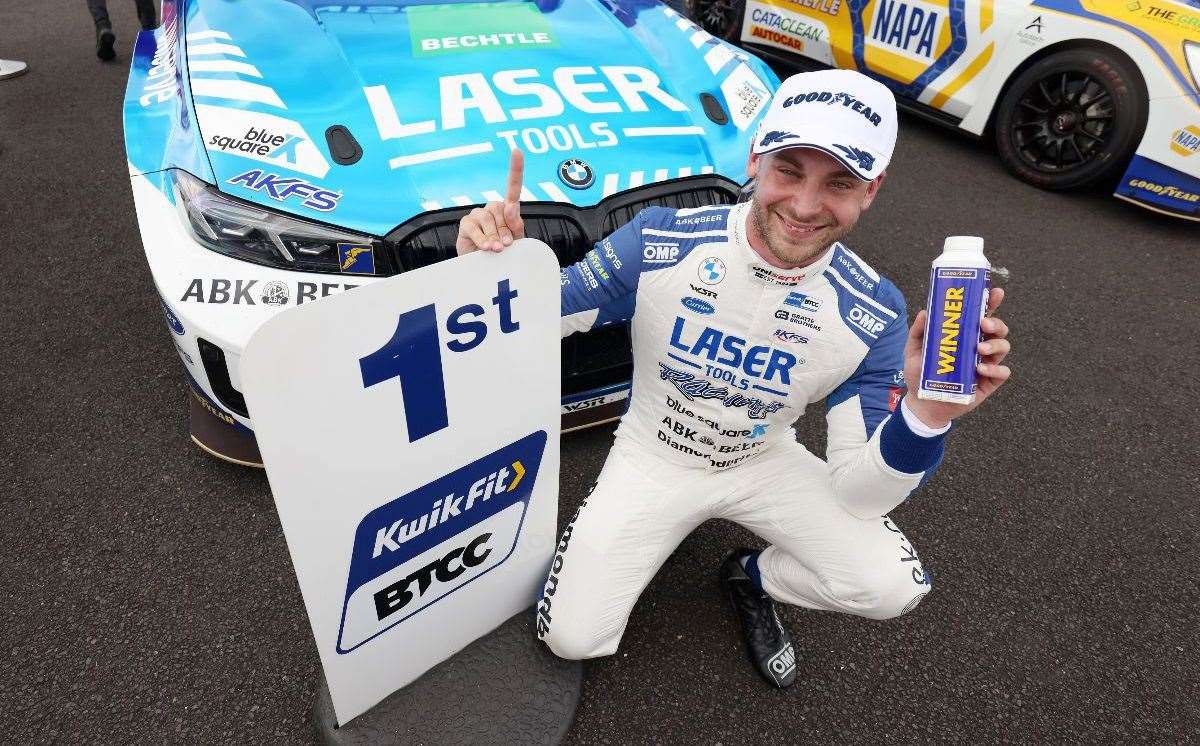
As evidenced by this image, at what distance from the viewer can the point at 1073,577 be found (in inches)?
89.8

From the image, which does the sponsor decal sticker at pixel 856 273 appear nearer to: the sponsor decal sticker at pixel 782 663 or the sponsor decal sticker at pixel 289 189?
the sponsor decal sticker at pixel 782 663

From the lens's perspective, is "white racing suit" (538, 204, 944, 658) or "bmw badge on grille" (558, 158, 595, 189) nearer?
"white racing suit" (538, 204, 944, 658)

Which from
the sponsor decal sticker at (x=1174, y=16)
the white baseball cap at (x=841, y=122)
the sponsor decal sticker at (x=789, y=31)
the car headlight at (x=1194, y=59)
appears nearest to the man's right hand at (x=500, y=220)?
the white baseball cap at (x=841, y=122)

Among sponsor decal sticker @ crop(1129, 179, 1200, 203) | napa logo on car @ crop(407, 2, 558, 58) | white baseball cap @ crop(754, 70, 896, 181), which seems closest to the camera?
white baseball cap @ crop(754, 70, 896, 181)

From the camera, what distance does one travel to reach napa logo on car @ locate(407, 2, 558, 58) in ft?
8.07

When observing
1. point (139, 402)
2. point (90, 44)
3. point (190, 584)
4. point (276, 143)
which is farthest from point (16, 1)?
point (190, 584)

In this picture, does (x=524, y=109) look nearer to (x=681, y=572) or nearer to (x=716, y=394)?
(x=716, y=394)

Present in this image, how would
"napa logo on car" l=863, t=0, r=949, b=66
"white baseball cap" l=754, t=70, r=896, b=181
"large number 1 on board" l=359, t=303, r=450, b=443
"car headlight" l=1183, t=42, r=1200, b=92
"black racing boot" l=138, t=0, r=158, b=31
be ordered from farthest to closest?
"black racing boot" l=138, t=0, r=158, b=31
"napa logo on car" l=863, t=0, r=949, b=66
"car headlight" l=1183, t=42, r=1200, b=92
"white baseball cap" l=754, t=70, r=896, b=181
"large number 1 on board" l=359, t=303, r=450, b=443

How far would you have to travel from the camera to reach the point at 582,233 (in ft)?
6.72

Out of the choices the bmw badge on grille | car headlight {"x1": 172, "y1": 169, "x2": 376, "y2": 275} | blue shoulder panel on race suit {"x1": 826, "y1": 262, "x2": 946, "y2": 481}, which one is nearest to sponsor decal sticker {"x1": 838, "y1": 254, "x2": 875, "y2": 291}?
blue shoulder panel on race suit {"x1": 826, "y1": 262, "x2": 946, "y2": 481}

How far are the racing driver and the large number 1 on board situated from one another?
0.77 feet

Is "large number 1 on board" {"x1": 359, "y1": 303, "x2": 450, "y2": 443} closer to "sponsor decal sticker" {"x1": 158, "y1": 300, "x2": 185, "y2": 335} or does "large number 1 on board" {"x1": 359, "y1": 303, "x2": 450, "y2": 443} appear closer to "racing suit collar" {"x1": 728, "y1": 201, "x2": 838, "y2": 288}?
"racing suit collar" {"x1": 728, "y1": 201, "x2": 838, "y2": 288}

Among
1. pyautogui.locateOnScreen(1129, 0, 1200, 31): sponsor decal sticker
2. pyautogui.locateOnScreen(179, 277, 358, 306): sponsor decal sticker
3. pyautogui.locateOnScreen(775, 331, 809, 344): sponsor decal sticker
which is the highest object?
pyautogui.locateOnScreen(1129, 0, 1200, 31): sponsor decal sticker

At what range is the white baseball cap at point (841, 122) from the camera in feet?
4.75
